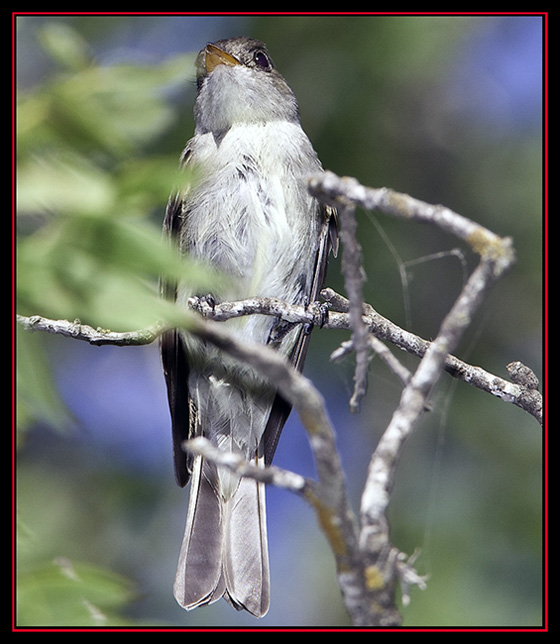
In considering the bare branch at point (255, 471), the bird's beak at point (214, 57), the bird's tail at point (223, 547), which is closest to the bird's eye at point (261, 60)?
the bird's beak at point (214, 57)

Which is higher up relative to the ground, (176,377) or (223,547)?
(176,377)

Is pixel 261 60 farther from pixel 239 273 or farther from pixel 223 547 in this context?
pixel 223 547

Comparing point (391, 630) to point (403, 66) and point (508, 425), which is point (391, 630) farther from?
point (403, 66)

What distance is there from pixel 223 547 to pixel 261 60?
91.4 inches

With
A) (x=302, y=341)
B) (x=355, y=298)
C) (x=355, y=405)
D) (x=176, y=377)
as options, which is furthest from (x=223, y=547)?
(x=355, y=298)

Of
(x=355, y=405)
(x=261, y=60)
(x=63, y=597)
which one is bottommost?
(x=63, y=597)

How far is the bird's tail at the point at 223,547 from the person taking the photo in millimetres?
3070

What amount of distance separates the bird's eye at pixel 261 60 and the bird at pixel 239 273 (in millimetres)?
14

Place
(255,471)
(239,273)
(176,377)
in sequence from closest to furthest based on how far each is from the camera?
(255,471), (239,273), (176,377)

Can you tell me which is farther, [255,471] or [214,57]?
[214,57]

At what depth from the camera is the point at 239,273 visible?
352 cm

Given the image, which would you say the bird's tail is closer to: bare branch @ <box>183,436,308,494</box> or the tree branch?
the tree branch

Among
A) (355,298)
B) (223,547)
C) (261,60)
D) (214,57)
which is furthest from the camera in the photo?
(261,60)
